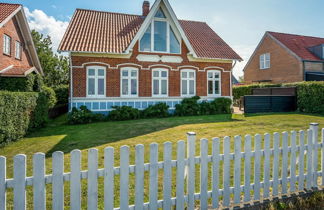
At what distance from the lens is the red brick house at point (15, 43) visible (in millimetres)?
13880

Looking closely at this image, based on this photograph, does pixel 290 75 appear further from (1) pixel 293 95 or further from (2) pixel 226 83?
(2) pixel 226 83

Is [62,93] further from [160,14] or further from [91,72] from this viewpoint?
[160,14]

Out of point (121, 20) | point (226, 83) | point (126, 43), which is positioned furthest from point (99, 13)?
point (226, 83)

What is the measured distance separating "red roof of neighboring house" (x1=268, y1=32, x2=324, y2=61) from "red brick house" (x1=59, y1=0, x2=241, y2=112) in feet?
44.3

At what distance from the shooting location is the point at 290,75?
25.8m

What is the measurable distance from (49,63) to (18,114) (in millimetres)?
24416

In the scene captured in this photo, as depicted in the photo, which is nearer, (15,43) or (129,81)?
(129,81)

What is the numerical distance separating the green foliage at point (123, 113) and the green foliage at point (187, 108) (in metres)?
3.22

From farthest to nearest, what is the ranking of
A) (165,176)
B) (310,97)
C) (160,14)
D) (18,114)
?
1. (310,97)
2. (160,14)
3. (18,114)
4. (165,176)

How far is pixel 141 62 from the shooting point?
1500 cm

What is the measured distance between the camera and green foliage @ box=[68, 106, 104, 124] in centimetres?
1248

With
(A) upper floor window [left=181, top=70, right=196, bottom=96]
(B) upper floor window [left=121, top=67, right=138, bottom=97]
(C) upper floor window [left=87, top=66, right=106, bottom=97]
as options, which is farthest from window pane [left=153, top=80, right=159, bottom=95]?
(C) upper floor window [left=87, top=66, right=106, bottom=97]

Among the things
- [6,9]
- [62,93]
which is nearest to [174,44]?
[62,93]

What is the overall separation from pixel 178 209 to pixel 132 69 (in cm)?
1278
